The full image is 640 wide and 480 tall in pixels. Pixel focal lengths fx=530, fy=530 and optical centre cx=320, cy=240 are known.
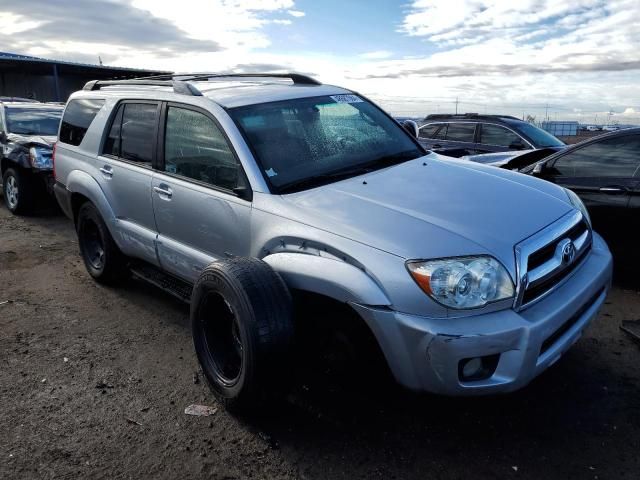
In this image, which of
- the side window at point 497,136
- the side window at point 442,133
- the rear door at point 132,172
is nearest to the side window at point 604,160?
the rear door at point 132,172

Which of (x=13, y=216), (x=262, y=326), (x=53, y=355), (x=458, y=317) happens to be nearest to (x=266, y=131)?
(x=262, y=326)

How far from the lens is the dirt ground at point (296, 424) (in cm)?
257

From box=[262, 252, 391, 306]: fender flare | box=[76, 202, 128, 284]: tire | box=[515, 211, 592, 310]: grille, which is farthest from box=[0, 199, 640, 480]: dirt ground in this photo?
box=[76, 202, 128, 284]: tire

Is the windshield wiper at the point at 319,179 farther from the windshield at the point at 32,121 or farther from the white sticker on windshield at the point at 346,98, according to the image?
the windshield at the point at 32,121

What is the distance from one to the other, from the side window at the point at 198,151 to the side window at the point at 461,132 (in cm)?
720

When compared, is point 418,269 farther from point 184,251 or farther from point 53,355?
point 53,355

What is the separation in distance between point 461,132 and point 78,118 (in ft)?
23.2

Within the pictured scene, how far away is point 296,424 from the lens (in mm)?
2910

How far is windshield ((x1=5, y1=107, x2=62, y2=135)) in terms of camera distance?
28.5ft

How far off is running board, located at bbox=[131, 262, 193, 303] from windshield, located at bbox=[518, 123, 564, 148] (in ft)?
22.6

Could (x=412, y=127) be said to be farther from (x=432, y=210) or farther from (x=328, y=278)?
(x=328, y=278)

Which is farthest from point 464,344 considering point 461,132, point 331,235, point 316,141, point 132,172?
point 461,132

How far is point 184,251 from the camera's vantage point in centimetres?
363

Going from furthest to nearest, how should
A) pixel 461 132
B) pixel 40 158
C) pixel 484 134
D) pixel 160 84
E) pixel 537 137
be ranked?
pixel 461 132 → pixel 484 134 → pixel 537 137 → pixel 40 158 → pixel 160 84
